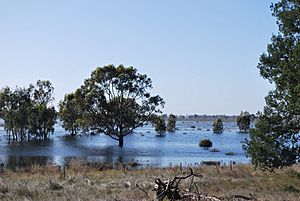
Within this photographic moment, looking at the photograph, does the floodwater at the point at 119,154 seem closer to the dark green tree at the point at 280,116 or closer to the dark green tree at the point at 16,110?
the dark green tree at the point at 280,116

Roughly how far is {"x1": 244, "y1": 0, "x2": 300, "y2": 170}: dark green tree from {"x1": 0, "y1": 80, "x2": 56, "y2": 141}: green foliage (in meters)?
85.4

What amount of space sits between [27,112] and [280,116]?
3414 inches

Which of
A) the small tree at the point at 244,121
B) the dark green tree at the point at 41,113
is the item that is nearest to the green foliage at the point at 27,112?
the dark green tree at the point at 41,113

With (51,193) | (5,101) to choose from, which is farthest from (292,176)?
(5,101)

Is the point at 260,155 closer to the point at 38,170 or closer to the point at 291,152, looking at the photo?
the point at 291,152

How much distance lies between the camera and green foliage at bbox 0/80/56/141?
102 meters

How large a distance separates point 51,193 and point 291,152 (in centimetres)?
1076

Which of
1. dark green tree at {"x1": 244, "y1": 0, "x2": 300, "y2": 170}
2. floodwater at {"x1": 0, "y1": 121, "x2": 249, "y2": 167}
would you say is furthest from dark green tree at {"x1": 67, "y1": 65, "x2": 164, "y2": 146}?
dark green tree at {"x1": 244, "y1": 0, "x2": 300, "y2": 170}

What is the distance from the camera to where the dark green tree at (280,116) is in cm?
2139

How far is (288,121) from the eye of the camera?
2188 cm

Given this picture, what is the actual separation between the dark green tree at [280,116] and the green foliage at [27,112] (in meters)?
85.4

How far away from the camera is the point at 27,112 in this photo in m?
102

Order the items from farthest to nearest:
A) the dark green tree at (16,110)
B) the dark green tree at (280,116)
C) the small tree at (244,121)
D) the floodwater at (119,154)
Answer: the small tree at (244,121), the dark green tree at (16,110), the floodwater at (119,154), the dark green tree at (280,116)

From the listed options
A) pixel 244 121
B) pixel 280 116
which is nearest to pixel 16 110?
pixel 244 121
